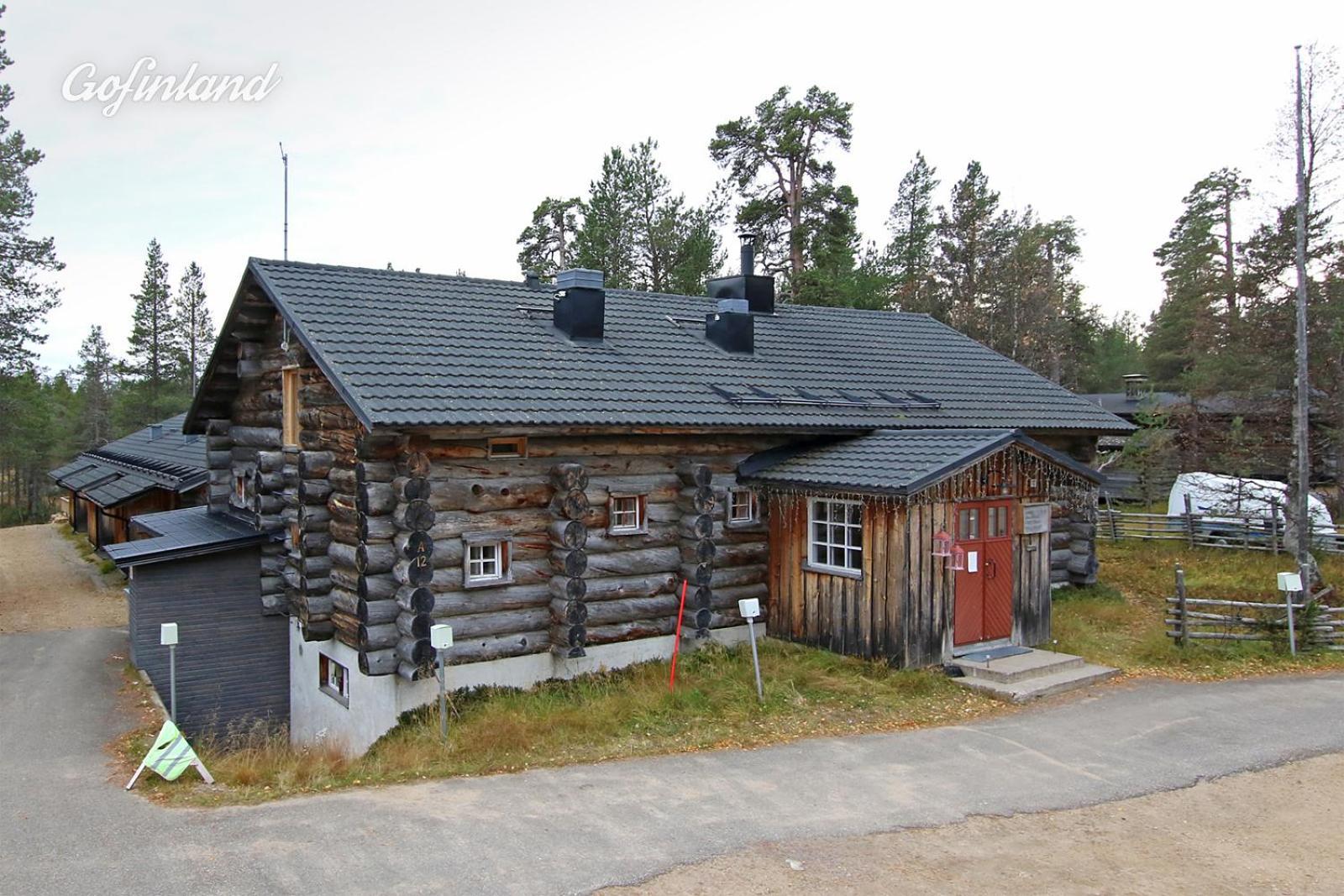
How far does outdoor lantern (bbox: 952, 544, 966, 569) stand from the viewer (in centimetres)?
1346

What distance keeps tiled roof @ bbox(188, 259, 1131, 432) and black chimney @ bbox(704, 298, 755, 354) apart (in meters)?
0.26

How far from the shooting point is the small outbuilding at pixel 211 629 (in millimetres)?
14352

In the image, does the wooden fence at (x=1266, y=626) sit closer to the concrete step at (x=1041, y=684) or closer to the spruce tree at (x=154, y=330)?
the concrete step at (x=1041, y=684)

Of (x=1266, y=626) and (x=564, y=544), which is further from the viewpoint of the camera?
(x=1266, y=626)

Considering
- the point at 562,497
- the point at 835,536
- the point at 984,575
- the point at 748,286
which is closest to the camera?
the point at 562,497

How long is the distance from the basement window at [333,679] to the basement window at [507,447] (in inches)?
143

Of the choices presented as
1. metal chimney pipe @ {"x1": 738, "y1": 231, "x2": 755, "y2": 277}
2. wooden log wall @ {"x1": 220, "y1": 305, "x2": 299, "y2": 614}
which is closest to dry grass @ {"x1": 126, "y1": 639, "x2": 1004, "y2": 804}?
wooden log wall @ {"x1": 220, "y1": 305, "x2": 299, "y2": 614}

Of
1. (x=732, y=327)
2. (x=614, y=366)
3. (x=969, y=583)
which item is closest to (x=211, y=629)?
(x=614, y=366)

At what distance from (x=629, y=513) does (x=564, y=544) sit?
1.40m

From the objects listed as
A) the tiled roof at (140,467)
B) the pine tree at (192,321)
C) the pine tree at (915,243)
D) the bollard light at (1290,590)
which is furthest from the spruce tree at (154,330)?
the bollard light at (1290,590)

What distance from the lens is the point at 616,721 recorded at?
449 inches

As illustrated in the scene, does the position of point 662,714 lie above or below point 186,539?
below

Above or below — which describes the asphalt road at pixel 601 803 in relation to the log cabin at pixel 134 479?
below

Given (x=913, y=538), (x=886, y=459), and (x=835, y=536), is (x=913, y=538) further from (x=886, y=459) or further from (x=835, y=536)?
(x=835, y=536)
